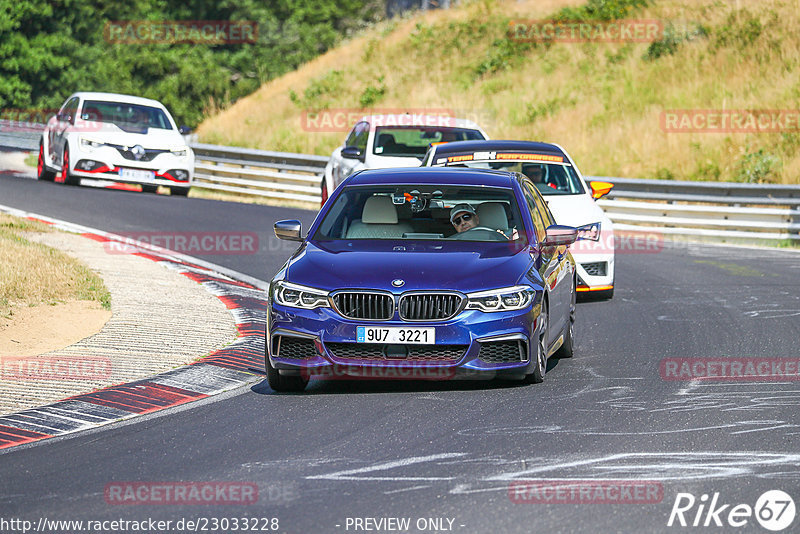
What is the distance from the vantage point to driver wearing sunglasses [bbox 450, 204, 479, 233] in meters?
10.2

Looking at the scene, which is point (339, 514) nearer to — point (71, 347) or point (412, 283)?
point (412, 283)

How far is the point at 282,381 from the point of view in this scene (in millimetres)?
9219

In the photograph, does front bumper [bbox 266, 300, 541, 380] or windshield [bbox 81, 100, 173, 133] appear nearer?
front bumper [bbox 266, 300, 541, 380]

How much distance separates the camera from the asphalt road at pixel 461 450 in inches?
241

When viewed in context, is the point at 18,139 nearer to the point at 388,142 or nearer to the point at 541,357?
the point at 388,142

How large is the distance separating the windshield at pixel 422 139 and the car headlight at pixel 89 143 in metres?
6.17

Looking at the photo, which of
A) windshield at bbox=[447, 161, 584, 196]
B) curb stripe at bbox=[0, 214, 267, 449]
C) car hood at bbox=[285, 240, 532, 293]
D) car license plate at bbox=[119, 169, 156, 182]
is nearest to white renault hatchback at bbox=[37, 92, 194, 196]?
car license plate at bbox=[119, 169, 156, 182]

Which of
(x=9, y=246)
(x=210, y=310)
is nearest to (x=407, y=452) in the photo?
(x=210, y=310)

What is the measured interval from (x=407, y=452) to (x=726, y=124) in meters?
26.1

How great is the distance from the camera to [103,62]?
63781 mm

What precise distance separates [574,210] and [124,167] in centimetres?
1267

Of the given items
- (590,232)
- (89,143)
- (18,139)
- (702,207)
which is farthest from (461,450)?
(18,139)

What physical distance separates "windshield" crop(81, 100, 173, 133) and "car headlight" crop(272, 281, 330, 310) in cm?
1704

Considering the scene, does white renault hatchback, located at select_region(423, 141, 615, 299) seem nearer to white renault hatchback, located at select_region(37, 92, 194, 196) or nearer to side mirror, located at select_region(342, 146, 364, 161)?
side mirror, located at select_region(342, 146, 364, 161)
